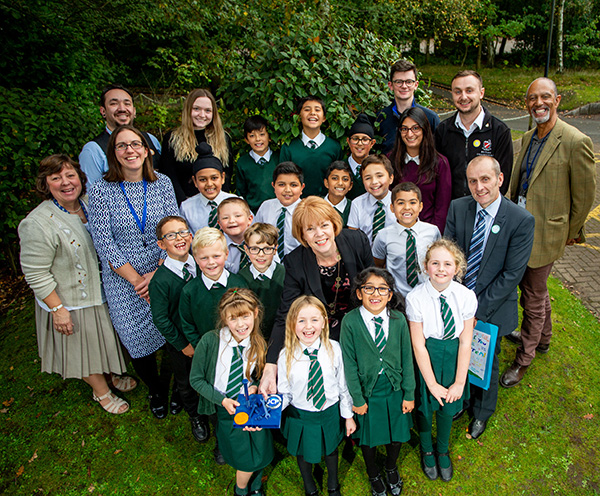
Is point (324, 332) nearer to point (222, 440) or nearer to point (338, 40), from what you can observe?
point (222, 440)

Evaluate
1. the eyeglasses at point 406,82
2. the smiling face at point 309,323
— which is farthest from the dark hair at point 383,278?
the eyeglasses at point 406,82

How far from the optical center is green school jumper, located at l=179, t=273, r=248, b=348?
3.34m

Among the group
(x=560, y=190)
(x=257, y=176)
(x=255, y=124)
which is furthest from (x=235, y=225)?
(x=560, y=190)

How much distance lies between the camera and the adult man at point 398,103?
4.52 m

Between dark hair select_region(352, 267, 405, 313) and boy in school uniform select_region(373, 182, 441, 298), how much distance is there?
525mm

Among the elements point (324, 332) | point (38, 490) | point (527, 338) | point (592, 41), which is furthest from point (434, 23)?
point (38, 490)

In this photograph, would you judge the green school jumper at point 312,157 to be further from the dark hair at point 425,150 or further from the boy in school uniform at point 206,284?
the boy in school uniform at point 206,284

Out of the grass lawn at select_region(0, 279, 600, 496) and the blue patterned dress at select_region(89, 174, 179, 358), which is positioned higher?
the blue patterned dress at select_region(89, 174, 179, 358)

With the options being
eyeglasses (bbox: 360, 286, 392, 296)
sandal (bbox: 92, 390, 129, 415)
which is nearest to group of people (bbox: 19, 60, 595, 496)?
eyeglasses (bbox: 360, 286, 392, 296)

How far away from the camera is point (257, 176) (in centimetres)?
473

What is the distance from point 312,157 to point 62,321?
10.1 feet

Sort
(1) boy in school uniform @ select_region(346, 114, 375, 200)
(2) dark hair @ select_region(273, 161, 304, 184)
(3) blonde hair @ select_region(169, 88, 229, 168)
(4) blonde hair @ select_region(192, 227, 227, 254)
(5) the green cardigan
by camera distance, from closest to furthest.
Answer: (5) the green cardigan → (4) blonde hair @ select_region(192, 227, 227, 254) → (2) dark hair @ select_region(273, 161, 304, 184) → (3) blonde hair @ select_region(169, 88, 229, 168) → (1) boy in school uniform @ select_region(346, 114, 375, 200)

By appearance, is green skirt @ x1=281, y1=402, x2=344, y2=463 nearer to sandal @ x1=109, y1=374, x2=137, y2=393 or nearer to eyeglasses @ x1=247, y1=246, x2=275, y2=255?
eyeglasses @ x1=247, y1=246, x2=275, y2=255

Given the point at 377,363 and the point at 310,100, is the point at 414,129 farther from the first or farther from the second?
the point at 377,363
